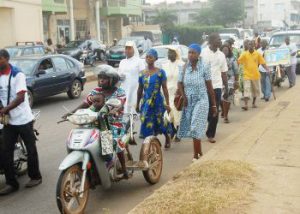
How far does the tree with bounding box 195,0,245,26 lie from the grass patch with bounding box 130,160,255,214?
5677cm

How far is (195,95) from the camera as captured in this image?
702 cm

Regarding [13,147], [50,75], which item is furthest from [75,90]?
[13,147]

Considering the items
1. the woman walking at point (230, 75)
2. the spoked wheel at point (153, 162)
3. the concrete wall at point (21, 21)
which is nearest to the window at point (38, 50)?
the concrete wall at point (21, 21)

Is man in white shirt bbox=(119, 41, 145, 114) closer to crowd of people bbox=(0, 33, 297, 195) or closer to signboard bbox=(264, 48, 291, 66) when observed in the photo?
crowd of people bbox=(0, 33, 297, 195)

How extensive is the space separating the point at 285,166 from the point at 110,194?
217 centimetres

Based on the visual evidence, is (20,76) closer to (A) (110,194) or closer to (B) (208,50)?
(A) (110,194)

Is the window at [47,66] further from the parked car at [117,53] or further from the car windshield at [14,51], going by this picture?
the parked car at [117,53]

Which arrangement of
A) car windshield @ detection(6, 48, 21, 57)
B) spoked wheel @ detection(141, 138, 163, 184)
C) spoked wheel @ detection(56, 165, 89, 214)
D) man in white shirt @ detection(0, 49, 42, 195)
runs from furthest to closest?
car windshield @ detection(6, 48, 21, 57) → spoked wheel @ detection(141, 138, 163, 184) → man in white shirt @ detection(0, 49, 42, 195) → spoked wheel @ detection(56, 165, 89, 214)

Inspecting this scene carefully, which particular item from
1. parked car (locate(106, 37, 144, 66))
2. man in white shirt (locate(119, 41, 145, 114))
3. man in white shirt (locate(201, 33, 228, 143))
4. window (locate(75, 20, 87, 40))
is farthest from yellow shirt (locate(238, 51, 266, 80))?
window (locate(75, 20, 87, 40))

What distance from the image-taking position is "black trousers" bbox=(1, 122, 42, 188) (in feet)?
19.7

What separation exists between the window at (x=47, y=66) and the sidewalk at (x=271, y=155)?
248 inches

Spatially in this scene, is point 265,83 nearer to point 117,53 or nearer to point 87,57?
point 117,53

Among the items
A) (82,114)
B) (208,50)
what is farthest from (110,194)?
(208,50)

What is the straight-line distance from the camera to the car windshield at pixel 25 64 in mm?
13494
